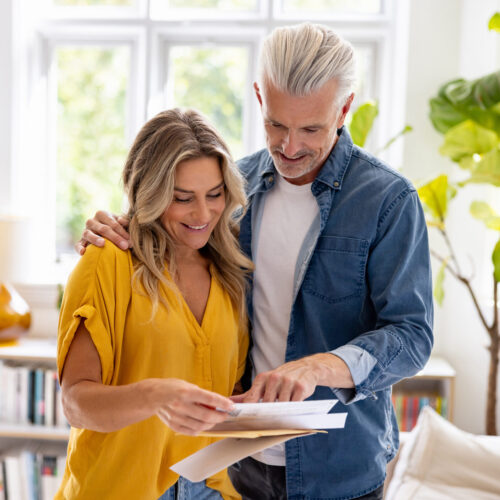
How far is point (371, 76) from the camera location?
3.62 m

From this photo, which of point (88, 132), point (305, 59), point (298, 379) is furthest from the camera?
point (88, 132)

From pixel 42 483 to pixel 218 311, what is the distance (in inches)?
84.9

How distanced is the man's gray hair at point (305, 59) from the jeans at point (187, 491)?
832 millimetres

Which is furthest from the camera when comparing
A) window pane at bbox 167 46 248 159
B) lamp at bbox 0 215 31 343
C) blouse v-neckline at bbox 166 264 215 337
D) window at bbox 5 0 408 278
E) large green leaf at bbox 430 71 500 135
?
window pane at bbox 167 46 248 159

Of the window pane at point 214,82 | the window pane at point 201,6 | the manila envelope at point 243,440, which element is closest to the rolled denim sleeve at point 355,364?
the manila envelope at point 243,440

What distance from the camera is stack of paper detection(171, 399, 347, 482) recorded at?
1.05 metres

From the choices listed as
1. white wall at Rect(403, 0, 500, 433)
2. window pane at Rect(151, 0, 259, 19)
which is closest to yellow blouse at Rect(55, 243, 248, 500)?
white wall at Rect(403, 0, 500, 433)

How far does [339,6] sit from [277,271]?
101 inches

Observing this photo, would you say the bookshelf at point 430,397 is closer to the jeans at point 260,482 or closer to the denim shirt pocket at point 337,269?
the jeans at point 260,482

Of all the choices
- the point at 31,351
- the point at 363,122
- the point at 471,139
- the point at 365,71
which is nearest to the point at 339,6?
the point at 365,71

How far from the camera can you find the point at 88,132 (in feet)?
12.5

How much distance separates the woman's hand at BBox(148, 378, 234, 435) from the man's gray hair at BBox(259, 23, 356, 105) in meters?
0.62

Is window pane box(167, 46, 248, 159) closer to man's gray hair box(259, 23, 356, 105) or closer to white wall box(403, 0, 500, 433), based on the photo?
white wall box(403, 0, 500, 433)

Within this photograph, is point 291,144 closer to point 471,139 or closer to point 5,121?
point 471,139
